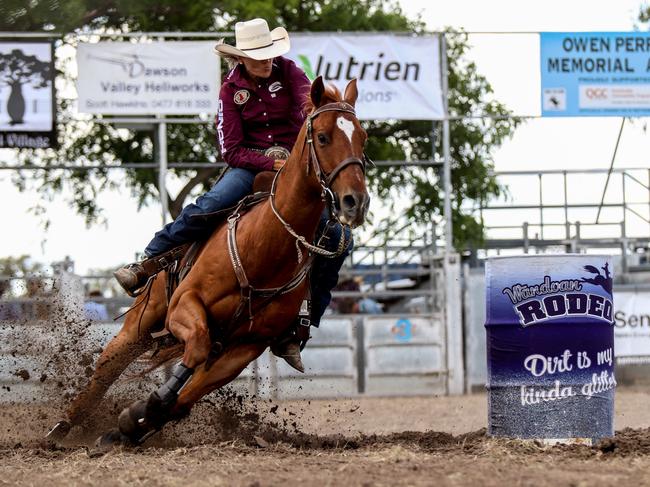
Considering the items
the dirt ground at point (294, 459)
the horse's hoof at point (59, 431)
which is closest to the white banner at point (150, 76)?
the dirt ground at point (294, 459)

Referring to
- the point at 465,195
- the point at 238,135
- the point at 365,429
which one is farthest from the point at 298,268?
the point at 465,195

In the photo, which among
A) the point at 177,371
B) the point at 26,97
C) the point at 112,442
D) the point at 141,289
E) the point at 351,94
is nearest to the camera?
the point at 351,94

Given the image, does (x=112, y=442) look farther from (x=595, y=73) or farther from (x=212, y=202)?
(x=595, y=73)

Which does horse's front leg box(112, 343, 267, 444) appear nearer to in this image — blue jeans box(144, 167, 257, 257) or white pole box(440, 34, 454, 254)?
blue jeans box(144, 167, 257, 257)

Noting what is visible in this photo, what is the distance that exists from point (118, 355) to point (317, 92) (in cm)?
283

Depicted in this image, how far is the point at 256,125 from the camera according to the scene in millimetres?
7703

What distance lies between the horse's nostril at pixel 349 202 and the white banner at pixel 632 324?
10691mm

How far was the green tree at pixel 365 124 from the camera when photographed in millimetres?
19484

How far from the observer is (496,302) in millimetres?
7215

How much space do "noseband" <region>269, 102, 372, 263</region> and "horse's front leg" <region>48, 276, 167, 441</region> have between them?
5.01 ft

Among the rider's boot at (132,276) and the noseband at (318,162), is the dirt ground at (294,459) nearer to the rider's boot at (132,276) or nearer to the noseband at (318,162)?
the rider's boot at (132,276)

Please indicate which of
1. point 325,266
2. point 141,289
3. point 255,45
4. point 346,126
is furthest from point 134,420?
point 255,45


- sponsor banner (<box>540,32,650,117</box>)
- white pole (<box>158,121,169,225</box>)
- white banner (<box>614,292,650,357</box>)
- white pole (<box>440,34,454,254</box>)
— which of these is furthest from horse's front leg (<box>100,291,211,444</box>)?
white banner (<box>614,292,650,357</box>)

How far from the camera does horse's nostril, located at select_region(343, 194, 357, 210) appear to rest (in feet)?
19.9
